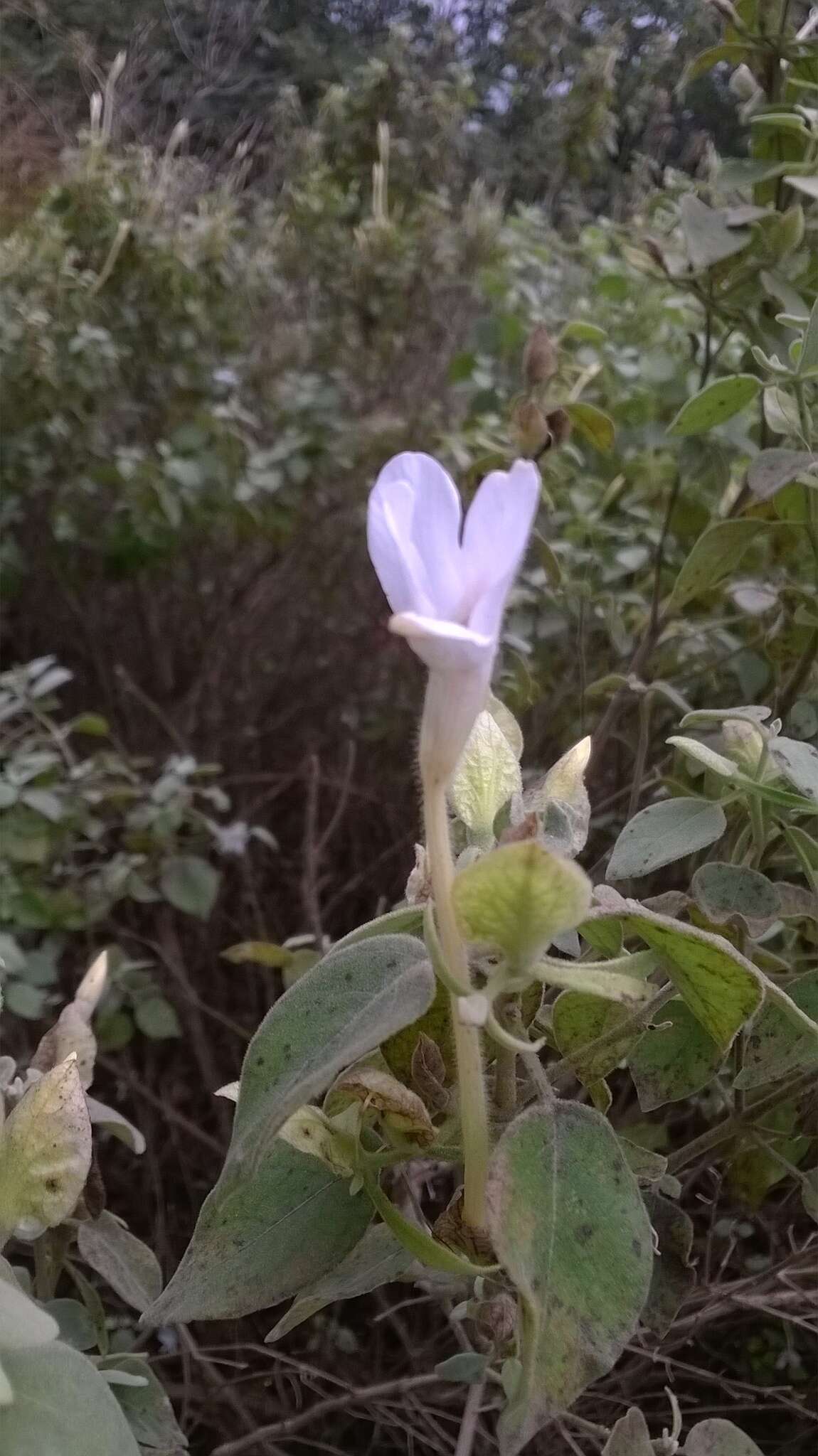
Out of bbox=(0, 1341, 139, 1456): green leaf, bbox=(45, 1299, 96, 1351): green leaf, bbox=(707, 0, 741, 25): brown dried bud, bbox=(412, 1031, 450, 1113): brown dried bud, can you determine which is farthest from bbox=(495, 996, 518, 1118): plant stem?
bbox=(707, 0, 741, 25): brown dried bud

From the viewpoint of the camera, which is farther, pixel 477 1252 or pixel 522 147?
pixel 522 147

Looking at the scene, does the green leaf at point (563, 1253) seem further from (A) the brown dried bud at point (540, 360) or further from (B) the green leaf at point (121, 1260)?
(A) the brown dried bud at point (540, 360)

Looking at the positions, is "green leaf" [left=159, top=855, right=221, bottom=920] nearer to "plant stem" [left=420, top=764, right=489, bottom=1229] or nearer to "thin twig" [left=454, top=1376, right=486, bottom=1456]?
"thin twig" [left=454, top=1376, right=486, bottom=1456]

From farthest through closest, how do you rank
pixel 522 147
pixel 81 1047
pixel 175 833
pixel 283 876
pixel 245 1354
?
1. pixel 522 147
2. pixel 283 876
3. pixel 175 833
4. pixel 245 1354
5. pixel 81 1047

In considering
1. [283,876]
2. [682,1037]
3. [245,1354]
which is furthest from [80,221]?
[682,1037]

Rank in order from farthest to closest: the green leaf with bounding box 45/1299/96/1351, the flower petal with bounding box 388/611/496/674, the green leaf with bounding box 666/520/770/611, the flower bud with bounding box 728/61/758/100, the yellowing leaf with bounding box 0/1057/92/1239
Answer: the flower bud with bounding box 728/61/758/100 → the green leaf with bounding box 666/520/770/611 → the green leaf with bounding box 45/1299/96/1351 → the yellowing leaf with bounding box 0/1057/92/1239 → the flower petal with bounding box 388/611/496/674

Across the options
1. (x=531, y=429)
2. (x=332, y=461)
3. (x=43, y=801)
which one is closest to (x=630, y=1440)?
(x=531, y=429)

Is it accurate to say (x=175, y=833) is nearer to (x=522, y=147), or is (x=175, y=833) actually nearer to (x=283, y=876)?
(x=283, y=876)
